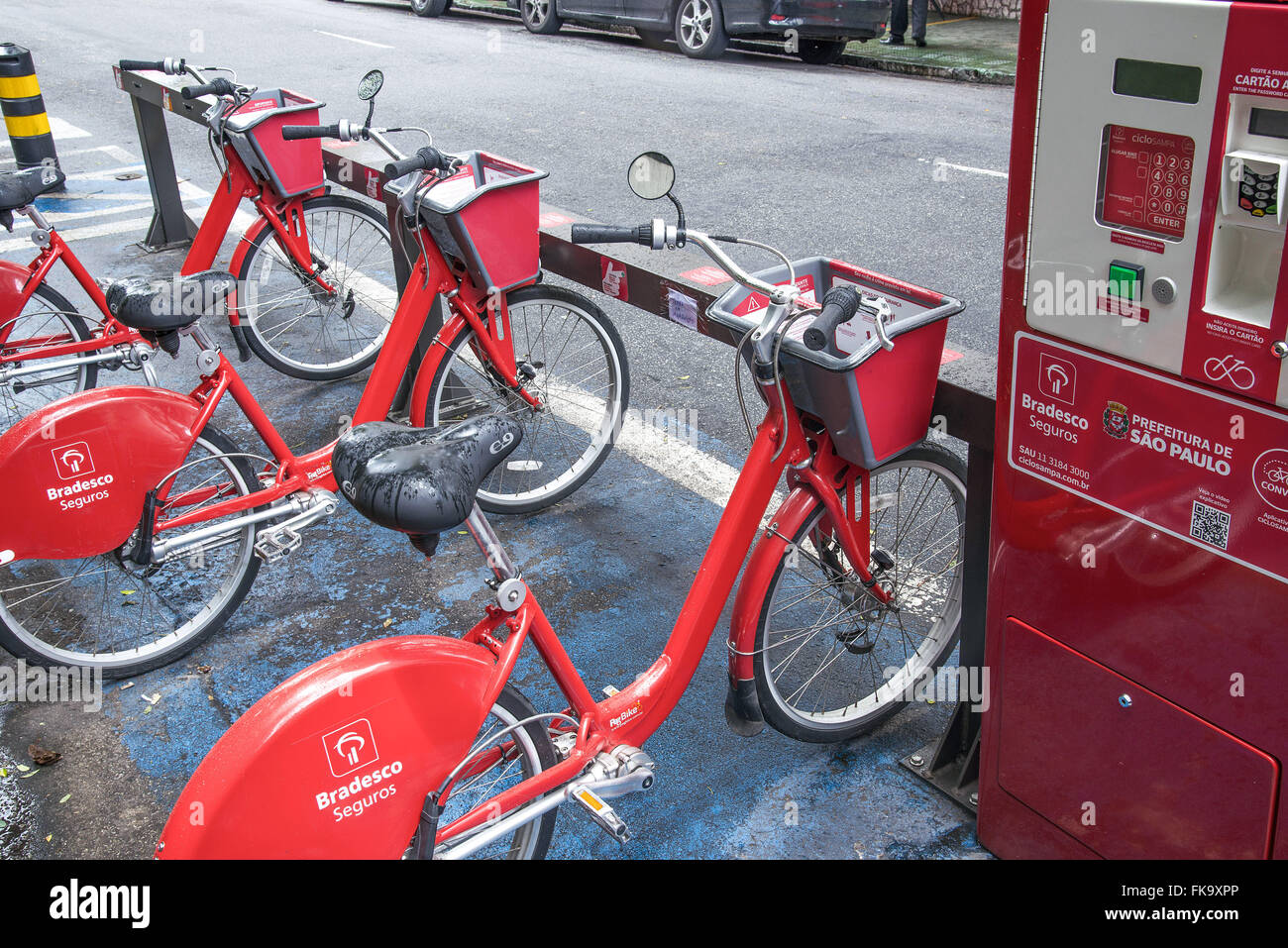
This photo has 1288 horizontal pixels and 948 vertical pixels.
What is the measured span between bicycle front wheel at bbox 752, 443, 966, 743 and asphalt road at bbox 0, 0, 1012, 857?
0.12 meters

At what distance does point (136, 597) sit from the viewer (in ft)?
11.8

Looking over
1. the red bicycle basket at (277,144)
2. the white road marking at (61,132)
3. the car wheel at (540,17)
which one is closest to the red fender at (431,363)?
the red bicycle basket at (277,144)

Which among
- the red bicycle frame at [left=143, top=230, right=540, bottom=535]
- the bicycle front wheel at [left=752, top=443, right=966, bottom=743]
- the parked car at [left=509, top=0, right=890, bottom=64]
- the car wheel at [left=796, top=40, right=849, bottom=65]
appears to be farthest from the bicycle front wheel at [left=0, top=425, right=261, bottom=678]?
the car wheel at [left=796, top=40, right=849, bottom=65]

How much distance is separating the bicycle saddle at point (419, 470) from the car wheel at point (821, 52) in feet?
37.2

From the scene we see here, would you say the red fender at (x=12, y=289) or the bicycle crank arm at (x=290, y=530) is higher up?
the red fender at (x=12, y=289)

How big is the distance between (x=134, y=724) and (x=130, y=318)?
44.1 inches

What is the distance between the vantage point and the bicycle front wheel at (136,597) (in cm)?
324

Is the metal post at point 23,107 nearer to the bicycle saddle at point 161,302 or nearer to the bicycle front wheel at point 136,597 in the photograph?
the bicycle front wheel at point 136,597

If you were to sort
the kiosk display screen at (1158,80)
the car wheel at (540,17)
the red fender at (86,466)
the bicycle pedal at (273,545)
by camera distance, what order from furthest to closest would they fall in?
the car wheel at (540,17) → the bicycle pedal at (273,545) → the red fender at (86,466) → the kiosk display screen at (1158,80)

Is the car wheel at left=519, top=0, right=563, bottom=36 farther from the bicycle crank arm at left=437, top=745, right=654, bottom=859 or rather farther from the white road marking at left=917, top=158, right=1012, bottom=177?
the bicycle crank arm at left=437, top=745, right=654, bottom=859

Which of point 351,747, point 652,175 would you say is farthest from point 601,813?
point 652,175
